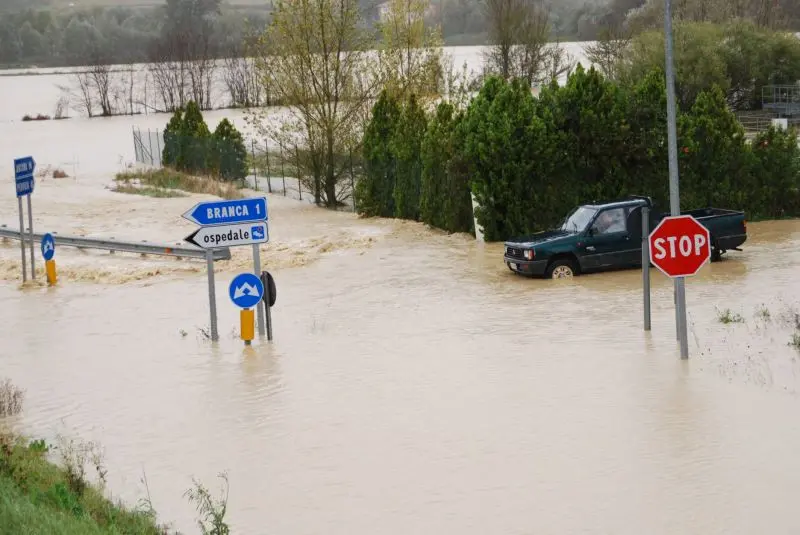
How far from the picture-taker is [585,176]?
3188 centimetres

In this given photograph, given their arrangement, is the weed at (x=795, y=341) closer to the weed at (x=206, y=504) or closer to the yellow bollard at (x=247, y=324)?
the yellow bollard at (x=247, y=324)

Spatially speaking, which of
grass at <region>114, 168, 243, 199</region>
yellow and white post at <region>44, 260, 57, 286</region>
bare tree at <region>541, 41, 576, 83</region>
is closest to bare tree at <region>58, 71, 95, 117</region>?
bare tree at <region>541, 41, 576, 83</region>

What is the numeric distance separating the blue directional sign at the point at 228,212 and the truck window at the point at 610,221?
8.20 m

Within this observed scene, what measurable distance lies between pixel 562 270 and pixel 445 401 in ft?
32.2

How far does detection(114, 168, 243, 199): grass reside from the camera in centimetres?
4810

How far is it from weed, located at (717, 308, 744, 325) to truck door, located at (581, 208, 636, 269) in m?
4.51

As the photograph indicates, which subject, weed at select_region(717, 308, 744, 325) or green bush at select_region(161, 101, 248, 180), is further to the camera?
green bush at select_region(161, 101, 248, 180)

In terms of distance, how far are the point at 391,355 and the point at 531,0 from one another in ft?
244

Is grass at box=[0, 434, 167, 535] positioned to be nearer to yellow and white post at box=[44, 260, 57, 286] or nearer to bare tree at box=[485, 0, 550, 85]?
yellow and white post at box=[44, 260, 57, 286]

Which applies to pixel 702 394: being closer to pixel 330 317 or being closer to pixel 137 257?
pixel 330 317

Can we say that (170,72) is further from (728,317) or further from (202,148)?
(728,317)

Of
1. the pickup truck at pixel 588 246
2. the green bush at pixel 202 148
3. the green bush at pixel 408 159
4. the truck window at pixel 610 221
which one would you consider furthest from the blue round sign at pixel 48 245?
the green bush at pixel 202 148

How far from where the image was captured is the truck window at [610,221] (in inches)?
1010

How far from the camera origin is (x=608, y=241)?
1008 inches
